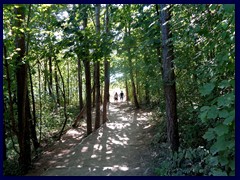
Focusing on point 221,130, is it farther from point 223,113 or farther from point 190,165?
point 190,165

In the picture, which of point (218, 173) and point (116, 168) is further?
point (116, 168)

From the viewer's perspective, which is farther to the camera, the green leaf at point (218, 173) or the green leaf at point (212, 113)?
the green leaf at point (218, 173)

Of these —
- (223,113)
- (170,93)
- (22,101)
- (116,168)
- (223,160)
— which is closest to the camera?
(223,113)

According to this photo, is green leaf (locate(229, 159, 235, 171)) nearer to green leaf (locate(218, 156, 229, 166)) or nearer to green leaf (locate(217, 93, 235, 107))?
A: green leaf (locate(218, 156, 229, 166))

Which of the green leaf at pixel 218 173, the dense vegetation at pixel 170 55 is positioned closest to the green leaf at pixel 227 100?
the dense vegetation at pixel 170 55

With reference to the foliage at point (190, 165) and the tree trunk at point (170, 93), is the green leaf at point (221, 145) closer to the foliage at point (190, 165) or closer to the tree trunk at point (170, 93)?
the foliage at point (190, 165)

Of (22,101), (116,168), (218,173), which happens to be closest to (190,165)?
(218,173)

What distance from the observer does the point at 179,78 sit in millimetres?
5738

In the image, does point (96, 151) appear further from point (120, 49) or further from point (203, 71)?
point (203, 71)

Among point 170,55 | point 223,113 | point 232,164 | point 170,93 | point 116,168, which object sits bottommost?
point 116,168

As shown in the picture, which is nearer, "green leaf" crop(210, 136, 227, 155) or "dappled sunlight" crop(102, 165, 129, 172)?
"green leaf" crop(210, 136, 227, 155)

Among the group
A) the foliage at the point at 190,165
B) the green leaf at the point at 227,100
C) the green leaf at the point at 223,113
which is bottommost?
the foliage at the point at 190,165

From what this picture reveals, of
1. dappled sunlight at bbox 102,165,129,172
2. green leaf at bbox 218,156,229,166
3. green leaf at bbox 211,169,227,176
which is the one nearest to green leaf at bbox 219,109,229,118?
green leaf at bbox 218,156,229,166
